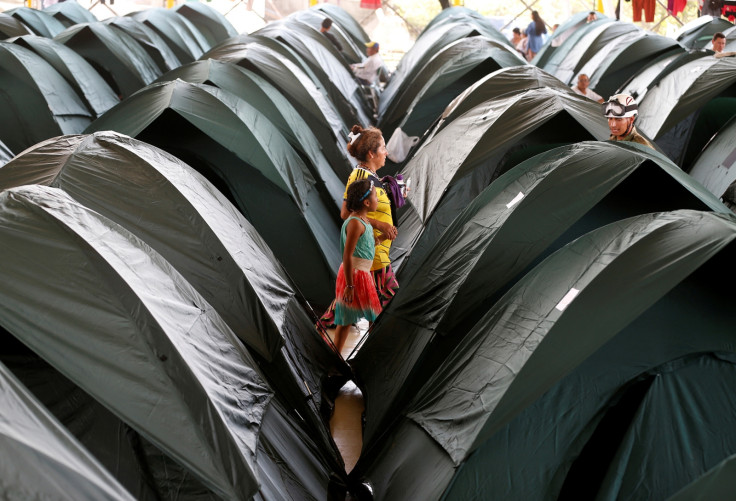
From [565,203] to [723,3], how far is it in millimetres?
14691

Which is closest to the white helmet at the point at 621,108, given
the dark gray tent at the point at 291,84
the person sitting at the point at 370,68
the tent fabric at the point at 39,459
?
the tent fabric at the point at 39,459

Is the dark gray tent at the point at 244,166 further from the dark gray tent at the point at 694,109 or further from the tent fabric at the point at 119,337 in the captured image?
the dark gray tent at the point at 694,109

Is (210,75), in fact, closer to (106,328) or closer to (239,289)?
(239,289)

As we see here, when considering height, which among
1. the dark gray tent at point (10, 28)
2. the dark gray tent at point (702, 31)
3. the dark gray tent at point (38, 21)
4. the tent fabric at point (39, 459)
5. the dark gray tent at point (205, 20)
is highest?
the tent fabric at point (39, 459)

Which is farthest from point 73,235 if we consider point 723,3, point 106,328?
point 723,3

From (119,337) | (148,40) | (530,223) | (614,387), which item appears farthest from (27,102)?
(614,387)

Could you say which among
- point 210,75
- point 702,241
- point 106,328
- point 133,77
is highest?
point 702,241

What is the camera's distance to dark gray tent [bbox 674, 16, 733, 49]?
49.6ft

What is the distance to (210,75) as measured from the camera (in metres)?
8.13

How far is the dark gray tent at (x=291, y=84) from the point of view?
951 cm

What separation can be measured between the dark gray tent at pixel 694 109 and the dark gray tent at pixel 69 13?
435 inches

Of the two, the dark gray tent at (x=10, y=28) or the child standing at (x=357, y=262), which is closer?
the child standing at (x=357, y=262)

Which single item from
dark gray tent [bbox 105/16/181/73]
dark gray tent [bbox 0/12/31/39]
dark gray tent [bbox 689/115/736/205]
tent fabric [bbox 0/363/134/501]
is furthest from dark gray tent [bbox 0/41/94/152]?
tent fabric [bbox 0/363/134/501]

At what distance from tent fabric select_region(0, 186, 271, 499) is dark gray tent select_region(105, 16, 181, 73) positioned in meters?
10.2
